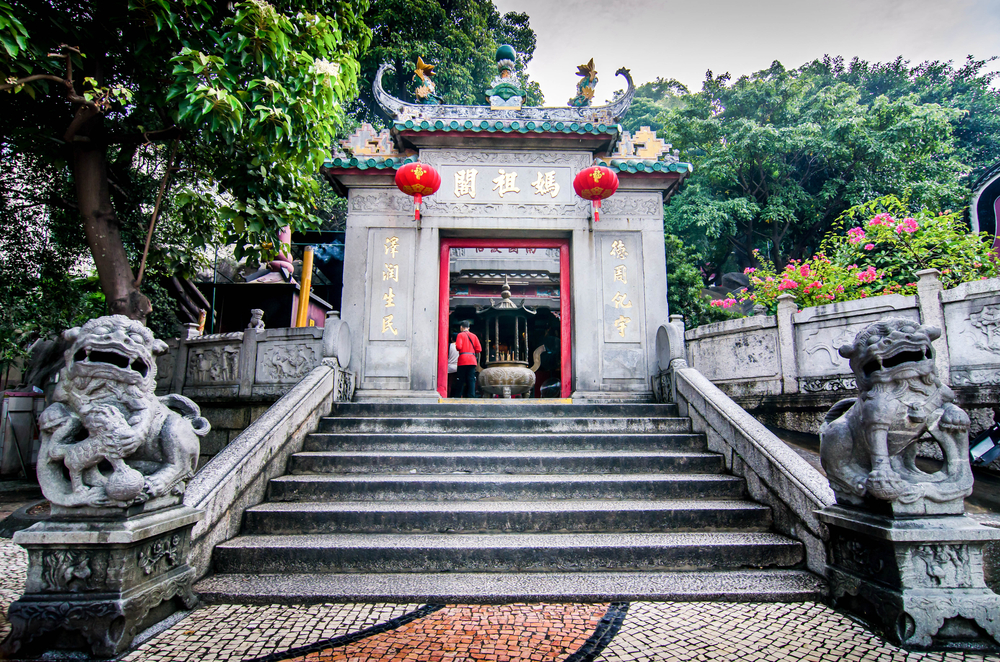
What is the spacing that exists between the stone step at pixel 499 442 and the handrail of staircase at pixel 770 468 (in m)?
0.36

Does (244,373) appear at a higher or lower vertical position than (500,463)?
higher

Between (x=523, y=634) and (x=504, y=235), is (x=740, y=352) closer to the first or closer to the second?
(x=504, y=235)

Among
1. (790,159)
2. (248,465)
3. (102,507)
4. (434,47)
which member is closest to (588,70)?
(248,465)

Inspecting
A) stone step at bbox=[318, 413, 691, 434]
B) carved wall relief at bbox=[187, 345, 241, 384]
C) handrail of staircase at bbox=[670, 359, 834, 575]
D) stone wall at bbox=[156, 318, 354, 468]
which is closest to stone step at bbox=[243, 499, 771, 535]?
handrail of staircase at bbox=[670, 359, 834, 575]

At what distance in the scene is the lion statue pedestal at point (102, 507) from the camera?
2.53m

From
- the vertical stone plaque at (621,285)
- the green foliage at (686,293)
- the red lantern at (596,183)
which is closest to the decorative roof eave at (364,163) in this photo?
the red lantern at (596,183)

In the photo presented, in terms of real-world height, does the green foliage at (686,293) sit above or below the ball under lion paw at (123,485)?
above

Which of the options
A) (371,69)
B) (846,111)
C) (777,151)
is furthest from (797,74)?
(371,69)

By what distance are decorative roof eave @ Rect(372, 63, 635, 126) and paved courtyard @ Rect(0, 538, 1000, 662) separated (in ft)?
24.0

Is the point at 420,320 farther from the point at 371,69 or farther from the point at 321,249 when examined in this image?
the point at 371,69

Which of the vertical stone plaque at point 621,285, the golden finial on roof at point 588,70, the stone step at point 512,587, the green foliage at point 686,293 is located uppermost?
the golden finial on roof at point 588,70

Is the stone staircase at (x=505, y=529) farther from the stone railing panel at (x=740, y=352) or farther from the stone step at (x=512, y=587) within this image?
the stone railing panel at (x=740, y=352)

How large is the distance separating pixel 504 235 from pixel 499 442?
12.6 feet

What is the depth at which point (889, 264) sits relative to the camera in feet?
25.8
